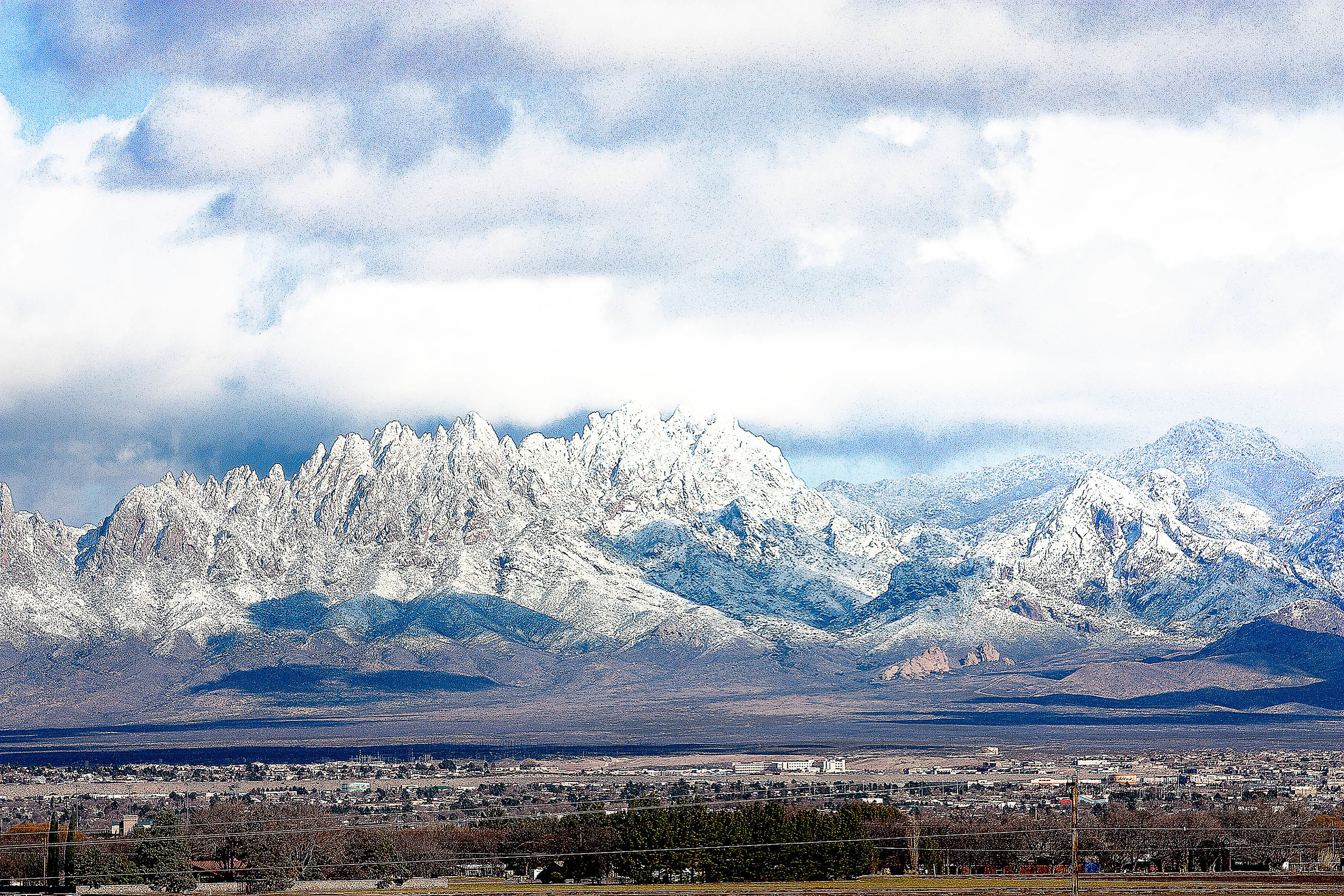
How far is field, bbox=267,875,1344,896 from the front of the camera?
130750 mm

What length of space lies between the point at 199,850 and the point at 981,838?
83159mm

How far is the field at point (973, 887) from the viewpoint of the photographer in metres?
131

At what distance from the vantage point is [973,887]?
138 metres

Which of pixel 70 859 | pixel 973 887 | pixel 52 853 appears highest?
pixel 52 853

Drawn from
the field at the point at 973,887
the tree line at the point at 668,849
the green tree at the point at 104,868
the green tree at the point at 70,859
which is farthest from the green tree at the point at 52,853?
the field at the point at 973,887


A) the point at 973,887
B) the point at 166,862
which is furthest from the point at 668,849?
the point at 166,862

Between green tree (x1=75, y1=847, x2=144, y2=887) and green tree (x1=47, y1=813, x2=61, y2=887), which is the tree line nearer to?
green tree (x1=75, y1=847, x2=144, y2=887)

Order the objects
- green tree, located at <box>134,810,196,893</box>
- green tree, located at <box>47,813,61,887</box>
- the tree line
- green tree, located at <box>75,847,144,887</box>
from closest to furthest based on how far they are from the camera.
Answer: green tree, located at <box>47,813,61,887</box> → green tree, located at <box>134,810,196,893</box> → green tree, located at <box>75,847,144,887</box> → the tree line

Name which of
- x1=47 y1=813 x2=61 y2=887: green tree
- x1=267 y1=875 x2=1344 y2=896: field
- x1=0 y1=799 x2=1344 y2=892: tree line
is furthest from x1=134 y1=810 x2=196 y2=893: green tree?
x1=47 y1=813 x2=61 y2=887: green tree

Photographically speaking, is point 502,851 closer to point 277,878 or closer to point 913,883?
point 277,878

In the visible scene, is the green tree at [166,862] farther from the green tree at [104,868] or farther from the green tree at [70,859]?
the green tree at [70,859]

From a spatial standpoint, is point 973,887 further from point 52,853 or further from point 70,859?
point 70,859

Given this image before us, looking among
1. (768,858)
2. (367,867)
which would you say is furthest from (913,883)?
(367,867)

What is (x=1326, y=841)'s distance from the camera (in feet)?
586
